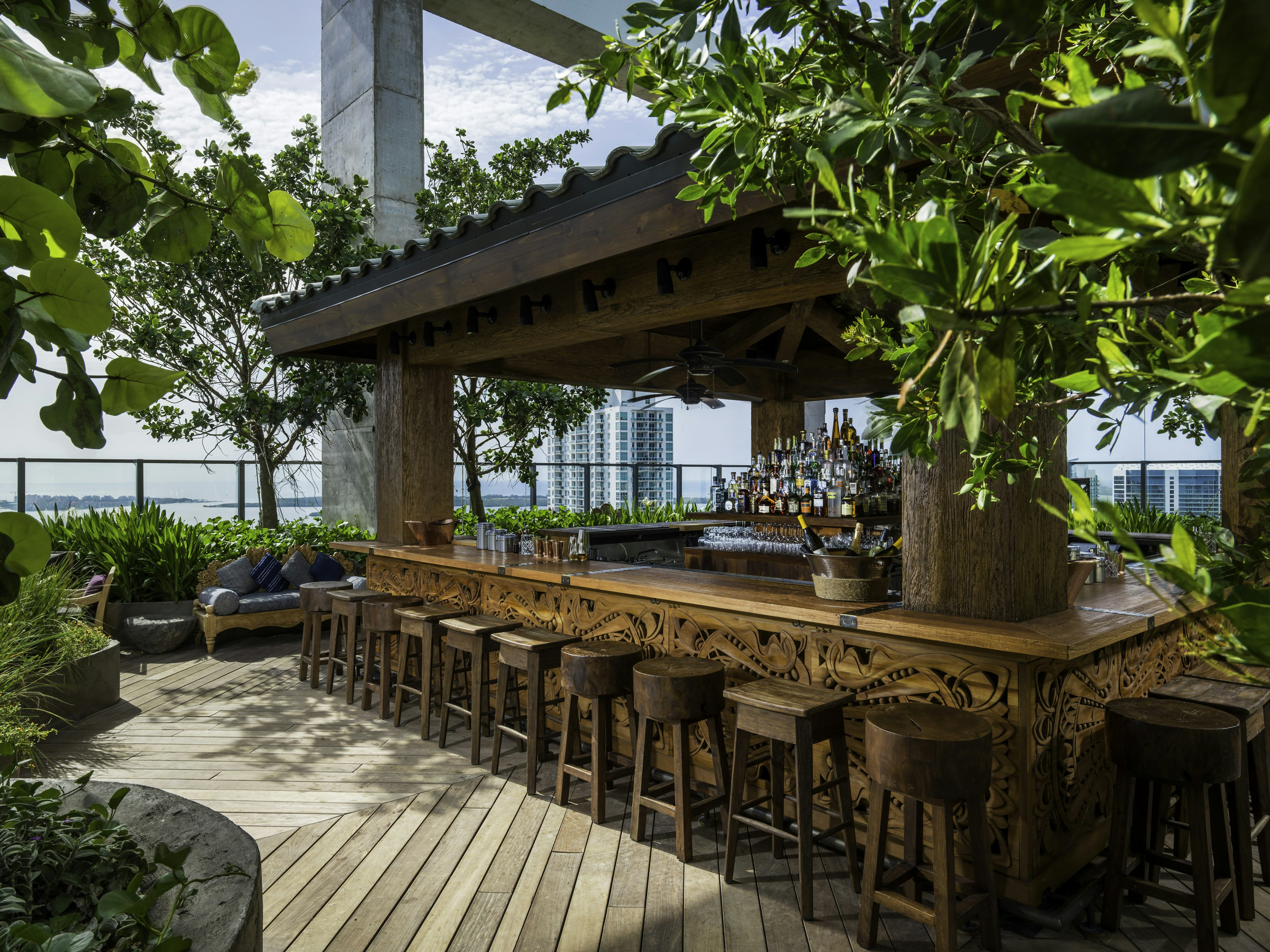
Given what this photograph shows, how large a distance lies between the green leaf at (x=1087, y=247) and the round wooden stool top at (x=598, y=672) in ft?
9.67

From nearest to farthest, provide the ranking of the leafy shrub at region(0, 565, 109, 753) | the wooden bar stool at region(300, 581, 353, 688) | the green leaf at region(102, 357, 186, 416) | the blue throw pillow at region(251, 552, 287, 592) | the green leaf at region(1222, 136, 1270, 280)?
the green leaf at region(1222, 136, 1270, 280) < the green leaf at region(102, 357, 186, 416) < the leafy shrub at region(0, 565, 109, 753) < the wooden bar stool at region(300, 581, 353, 688) < the blue throw pillow at region(251, 552, 287, 592)

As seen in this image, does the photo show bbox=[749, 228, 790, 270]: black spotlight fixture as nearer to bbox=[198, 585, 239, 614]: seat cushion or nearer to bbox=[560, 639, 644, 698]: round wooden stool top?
bbox=[560, 639, 644, 698]: round wooden stool top

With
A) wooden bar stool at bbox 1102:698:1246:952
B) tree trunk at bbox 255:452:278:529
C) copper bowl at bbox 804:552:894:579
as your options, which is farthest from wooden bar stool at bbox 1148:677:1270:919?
tree trunk at bbox 255:452:278:529

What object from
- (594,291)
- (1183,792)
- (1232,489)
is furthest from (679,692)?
(1232,489)

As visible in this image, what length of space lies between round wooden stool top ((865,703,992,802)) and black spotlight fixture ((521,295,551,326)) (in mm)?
2831

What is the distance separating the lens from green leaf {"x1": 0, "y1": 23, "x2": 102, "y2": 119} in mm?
382

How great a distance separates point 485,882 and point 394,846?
0.46m

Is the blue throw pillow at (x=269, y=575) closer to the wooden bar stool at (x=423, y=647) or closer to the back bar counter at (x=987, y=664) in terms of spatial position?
the wooden bar stool at (x=423, y=647)

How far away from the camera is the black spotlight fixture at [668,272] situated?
11.6 feet

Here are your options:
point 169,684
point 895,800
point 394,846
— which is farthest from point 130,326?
point 895,800

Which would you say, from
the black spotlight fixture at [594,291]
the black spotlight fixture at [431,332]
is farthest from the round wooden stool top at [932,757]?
the black spotlight fixture at [431,332]

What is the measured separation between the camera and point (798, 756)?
8.33 ft

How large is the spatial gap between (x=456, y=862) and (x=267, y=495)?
5655 millimetres

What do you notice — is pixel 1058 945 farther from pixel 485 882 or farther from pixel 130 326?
pixel 130 326
